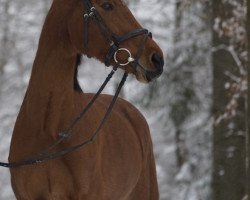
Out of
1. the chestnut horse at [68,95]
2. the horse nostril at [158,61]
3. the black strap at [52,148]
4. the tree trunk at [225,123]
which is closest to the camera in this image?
the horse nostril at [158,61]

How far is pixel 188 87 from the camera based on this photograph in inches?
516

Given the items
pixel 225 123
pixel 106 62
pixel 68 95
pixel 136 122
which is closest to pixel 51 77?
pixel 68 95

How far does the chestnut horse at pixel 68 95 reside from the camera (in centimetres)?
464

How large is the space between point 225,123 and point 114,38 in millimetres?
5172

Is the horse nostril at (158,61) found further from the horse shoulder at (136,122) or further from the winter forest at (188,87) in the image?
the horse shoulder at (136,122)

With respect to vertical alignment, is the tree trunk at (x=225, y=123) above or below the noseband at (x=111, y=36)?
below

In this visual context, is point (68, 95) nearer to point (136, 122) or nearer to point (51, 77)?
point (51, 77)

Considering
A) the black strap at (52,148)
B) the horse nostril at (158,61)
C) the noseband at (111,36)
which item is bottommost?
the black strap at (52,148)

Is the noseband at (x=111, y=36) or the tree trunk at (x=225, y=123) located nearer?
the noseband at (x=111, y=36)

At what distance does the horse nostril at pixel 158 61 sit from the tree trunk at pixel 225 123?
195 inches

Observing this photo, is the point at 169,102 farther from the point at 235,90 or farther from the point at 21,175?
the point at 21,175

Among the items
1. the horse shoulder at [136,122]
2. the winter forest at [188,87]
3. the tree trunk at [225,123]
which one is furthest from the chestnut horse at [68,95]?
the tree trunk at [225,123]

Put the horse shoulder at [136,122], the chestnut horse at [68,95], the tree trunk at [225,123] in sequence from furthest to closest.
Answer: the tree trunk at [225,123]
the horse shoulder at [136,122]
the chestnut horse at [68,95]

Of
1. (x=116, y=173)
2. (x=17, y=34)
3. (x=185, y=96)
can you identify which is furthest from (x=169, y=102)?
(x=116, y=173)
